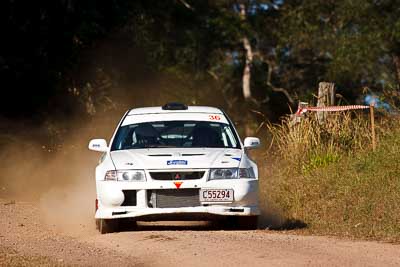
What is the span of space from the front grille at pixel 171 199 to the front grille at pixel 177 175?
149 millimetres

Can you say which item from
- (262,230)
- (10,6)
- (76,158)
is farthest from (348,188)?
(10,6)

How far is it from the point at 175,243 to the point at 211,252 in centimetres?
72

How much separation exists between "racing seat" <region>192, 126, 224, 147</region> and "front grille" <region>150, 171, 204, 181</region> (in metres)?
1.12

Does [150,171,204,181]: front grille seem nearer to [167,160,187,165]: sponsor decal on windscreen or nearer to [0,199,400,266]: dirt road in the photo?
[167,160,187,165]: sponsor decal on windscreen

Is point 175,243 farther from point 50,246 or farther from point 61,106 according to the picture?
point 61,106

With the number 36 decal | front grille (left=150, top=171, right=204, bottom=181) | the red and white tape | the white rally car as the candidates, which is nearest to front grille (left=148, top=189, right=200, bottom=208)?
the white rally car

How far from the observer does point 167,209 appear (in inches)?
488

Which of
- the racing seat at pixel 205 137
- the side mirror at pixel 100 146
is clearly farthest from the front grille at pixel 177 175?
the side mirror at pixel 100 146

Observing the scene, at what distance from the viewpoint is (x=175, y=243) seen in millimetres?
11266

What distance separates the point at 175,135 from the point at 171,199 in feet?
5.95

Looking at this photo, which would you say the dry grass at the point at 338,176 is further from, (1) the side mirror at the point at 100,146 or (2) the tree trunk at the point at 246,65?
(2) the tree trunk at the point at 246,65

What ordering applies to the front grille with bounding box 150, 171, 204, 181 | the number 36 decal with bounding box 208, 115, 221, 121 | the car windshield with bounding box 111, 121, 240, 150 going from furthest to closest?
the number 36 decal with bounding box 208, 115, 221, 121 → the car windshield with bounding box 111, 121, 240, 150 → the front grille with bounding box 150, 171, 204, 181

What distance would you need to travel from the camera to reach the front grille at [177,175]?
493 inches

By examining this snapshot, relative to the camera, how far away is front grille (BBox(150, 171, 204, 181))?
12.5 m
